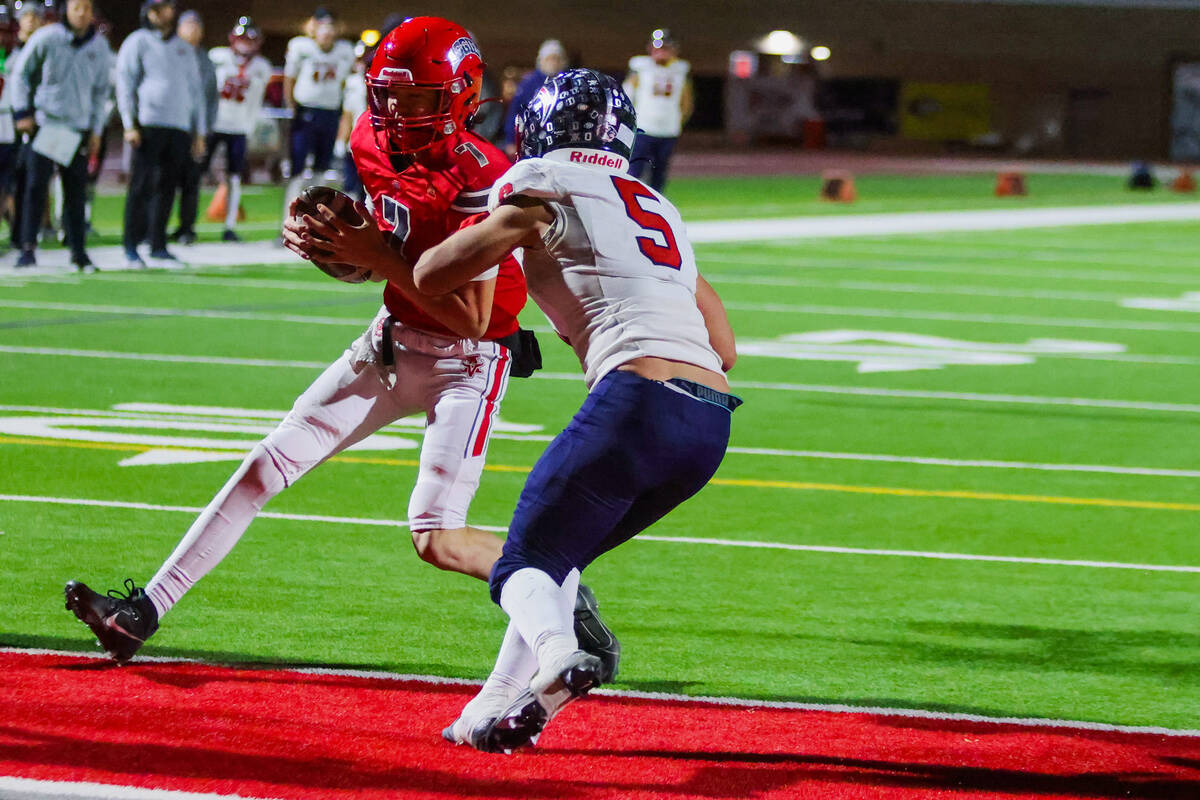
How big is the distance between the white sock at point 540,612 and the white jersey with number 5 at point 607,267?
0.51 meters

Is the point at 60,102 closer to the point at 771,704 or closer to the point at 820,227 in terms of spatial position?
the point at 771,704

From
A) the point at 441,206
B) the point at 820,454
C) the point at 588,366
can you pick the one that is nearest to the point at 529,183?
the point at 588,366

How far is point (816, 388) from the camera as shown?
11.5m

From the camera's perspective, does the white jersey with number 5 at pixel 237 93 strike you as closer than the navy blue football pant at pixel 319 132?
No

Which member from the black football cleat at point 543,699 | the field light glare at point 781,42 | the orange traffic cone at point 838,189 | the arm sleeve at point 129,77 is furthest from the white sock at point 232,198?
the field light glare at point 781,42

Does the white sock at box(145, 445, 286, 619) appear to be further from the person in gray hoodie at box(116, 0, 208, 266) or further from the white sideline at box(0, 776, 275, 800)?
the person in gray hoodie at box(116, 0, 208, 266)

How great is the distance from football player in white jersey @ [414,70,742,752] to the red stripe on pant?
2.48ft

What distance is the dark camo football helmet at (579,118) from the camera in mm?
4676

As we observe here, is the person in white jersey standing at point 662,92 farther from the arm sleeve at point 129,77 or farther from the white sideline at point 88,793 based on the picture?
the white sideline at point 88,793

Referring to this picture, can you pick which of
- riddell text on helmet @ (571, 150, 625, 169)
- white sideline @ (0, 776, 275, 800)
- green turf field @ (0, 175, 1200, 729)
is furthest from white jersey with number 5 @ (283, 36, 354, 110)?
white sideline @ (0, 776, 275, 800)

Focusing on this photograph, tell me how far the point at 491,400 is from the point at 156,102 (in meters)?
11.0

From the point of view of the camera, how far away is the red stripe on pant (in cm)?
539

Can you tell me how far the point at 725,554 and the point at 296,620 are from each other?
74.6 inches

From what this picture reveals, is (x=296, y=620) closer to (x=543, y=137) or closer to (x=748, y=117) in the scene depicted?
(x=543, y=137)
